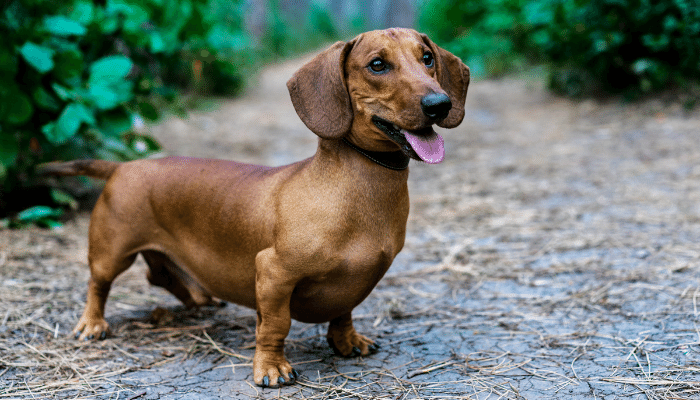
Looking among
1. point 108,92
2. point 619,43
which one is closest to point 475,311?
point 108,92

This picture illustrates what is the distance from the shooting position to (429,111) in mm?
1979

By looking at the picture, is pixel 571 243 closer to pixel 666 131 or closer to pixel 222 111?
pixel 666 131

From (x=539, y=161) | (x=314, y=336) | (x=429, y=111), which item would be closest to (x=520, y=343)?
(x=314, y=336)

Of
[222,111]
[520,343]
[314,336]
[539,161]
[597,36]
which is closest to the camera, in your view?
[520,343]

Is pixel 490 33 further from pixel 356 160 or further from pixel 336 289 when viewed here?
pixel 336 289

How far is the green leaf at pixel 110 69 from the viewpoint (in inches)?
142

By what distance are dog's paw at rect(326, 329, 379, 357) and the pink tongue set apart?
0.94 metres

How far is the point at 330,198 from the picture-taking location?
2207 millimetres

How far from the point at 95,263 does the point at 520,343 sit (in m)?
1.96

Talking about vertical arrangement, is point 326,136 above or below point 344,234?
above

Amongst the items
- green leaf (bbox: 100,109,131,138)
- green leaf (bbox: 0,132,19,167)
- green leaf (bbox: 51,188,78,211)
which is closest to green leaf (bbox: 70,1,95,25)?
green leaf (bbox: 100,109,131,138)

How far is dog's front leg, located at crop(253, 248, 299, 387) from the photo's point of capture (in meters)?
2.24

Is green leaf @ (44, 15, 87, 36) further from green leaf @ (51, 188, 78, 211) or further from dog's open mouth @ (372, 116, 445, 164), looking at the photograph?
dog's open mouth @ (372, 116, 445, 164)

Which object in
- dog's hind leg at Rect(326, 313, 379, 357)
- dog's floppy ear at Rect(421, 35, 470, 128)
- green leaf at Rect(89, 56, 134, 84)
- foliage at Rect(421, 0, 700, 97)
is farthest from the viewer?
foliage at Rect(421, 0, 700, 97)
